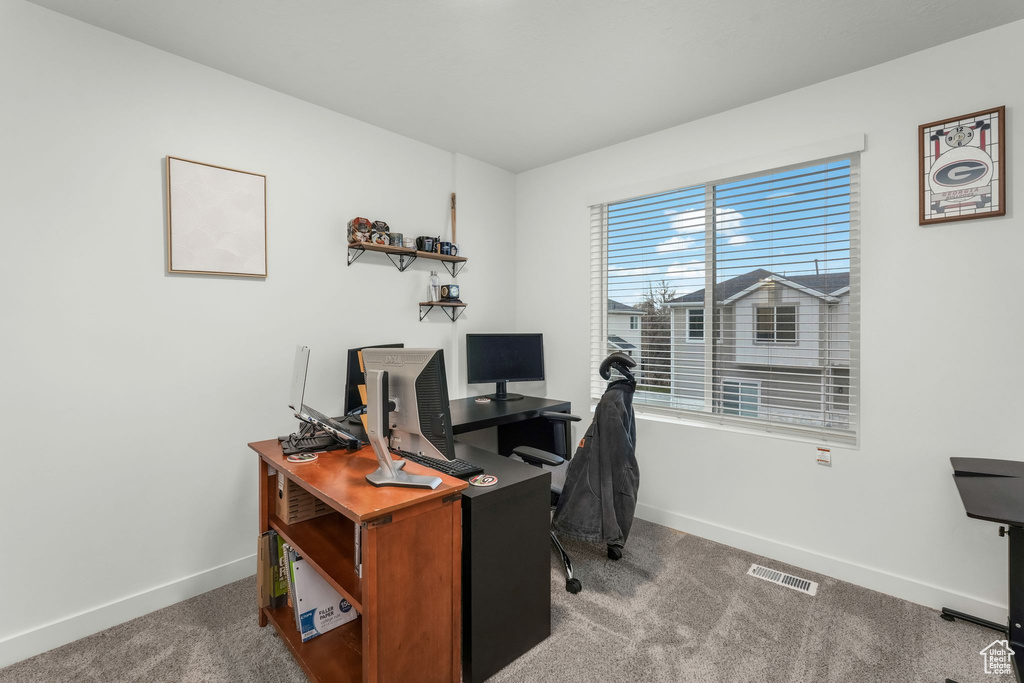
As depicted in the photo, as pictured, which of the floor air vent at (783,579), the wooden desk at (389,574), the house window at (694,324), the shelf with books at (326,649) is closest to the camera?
the wooden desk at (389,574)

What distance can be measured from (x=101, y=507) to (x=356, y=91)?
8.17ft

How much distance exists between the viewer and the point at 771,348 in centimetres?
279

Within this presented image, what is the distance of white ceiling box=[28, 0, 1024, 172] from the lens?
193cm

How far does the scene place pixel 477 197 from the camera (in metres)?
3.77

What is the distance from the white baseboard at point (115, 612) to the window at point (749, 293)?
2750mm

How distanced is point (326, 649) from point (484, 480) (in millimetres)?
931

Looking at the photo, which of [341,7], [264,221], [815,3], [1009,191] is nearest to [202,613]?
[264,221]

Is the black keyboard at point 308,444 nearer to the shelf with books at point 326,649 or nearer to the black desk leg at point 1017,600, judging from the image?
the shelf with books at point 326,649

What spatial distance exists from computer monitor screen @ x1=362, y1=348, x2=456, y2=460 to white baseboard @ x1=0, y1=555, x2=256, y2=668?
1.48m

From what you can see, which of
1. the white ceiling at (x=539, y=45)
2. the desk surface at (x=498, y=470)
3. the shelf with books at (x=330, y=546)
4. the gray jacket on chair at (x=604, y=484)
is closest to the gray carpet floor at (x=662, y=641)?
the gray jacket on chair at (x=604, y=484)

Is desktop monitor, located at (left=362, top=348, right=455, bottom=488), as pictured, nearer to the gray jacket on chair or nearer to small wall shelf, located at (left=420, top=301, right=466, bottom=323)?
the gray jacket on chair

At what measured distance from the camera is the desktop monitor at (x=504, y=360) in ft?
11.2

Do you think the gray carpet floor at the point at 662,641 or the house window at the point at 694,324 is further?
the house window at the point at 694,324

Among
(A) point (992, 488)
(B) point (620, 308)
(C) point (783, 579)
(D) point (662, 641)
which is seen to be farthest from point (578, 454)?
(A) point (992, 488)
